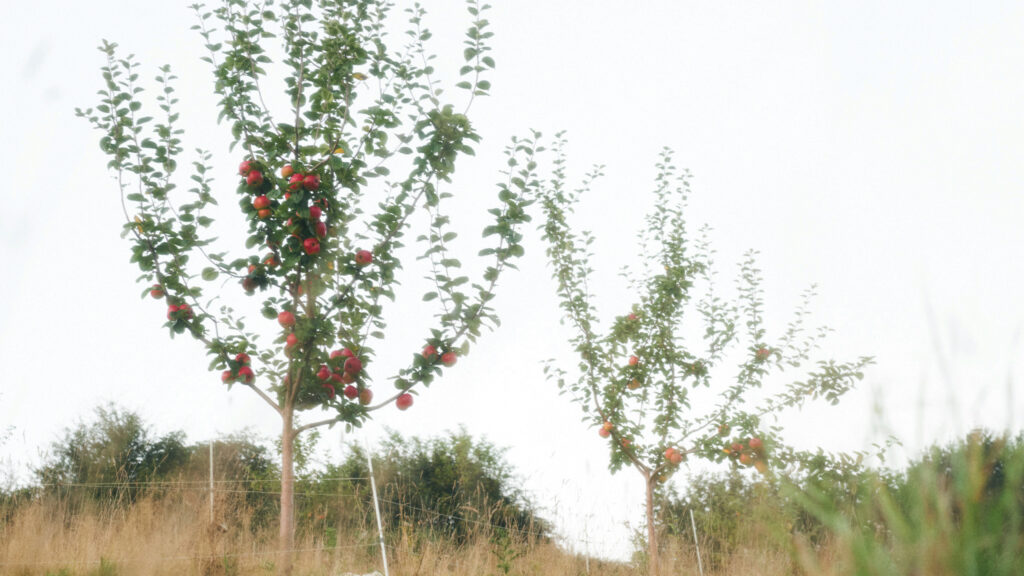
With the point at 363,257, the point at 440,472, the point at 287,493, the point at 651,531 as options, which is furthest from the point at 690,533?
the point at 363,257

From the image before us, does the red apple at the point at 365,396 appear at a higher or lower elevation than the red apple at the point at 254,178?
lower

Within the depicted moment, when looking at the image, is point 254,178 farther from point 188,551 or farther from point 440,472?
point 440,472

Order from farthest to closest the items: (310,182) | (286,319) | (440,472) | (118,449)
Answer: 1. (440,472)
2. (118,449)
3. (286,319)
4. (310,182)

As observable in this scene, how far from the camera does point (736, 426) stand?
258 inches

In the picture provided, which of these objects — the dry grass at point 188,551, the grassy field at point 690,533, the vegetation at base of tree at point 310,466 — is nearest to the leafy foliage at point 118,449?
the vegetation at base of tree at point 310,466

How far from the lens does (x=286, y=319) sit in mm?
3609

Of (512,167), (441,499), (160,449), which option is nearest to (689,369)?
(512,167)

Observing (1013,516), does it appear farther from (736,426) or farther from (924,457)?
(736,426)

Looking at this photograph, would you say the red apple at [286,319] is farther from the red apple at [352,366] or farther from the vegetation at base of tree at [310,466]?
the vegetation at base of tree at [310,466]

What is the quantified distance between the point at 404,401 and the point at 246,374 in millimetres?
840

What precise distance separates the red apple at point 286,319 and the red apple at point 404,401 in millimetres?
691

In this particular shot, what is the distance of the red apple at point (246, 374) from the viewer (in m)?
3.66

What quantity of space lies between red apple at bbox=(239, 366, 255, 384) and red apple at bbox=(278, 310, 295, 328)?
1.04 feet

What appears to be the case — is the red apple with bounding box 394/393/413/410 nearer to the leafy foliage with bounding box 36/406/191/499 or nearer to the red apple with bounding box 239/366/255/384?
the red apple with bounding box 239/366/255/384
